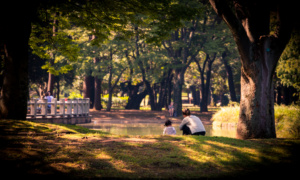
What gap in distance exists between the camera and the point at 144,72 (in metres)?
40.1

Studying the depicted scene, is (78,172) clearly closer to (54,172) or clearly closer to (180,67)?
(54,172)

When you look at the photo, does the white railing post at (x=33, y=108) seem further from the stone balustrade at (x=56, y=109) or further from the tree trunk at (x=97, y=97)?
the tree trunk at (x=97, y=97)

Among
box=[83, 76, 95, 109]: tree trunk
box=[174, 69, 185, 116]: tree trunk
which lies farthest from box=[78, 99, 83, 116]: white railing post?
box=[83, 76, 95, 109]: tree trunk

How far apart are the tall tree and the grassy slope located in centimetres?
135

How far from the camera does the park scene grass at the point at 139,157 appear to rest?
6.53 m

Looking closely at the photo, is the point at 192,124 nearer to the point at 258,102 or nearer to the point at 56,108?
the point at 258,102

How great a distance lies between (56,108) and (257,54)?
15.6m

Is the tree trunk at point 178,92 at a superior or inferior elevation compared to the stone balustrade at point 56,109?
superior

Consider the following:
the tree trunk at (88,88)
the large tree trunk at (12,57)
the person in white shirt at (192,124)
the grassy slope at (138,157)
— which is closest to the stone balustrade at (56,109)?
the large tree trunk at (12,57)

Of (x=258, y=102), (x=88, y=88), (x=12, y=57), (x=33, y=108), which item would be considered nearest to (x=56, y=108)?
(x=33, y=108)

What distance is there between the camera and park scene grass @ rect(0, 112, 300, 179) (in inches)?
257

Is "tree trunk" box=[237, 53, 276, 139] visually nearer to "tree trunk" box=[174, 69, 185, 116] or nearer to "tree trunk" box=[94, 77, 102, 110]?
"tree trunk" box=[174, 69, 185, 116]

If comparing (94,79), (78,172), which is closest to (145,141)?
(78,172)

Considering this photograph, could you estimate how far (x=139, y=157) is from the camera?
295 inches
